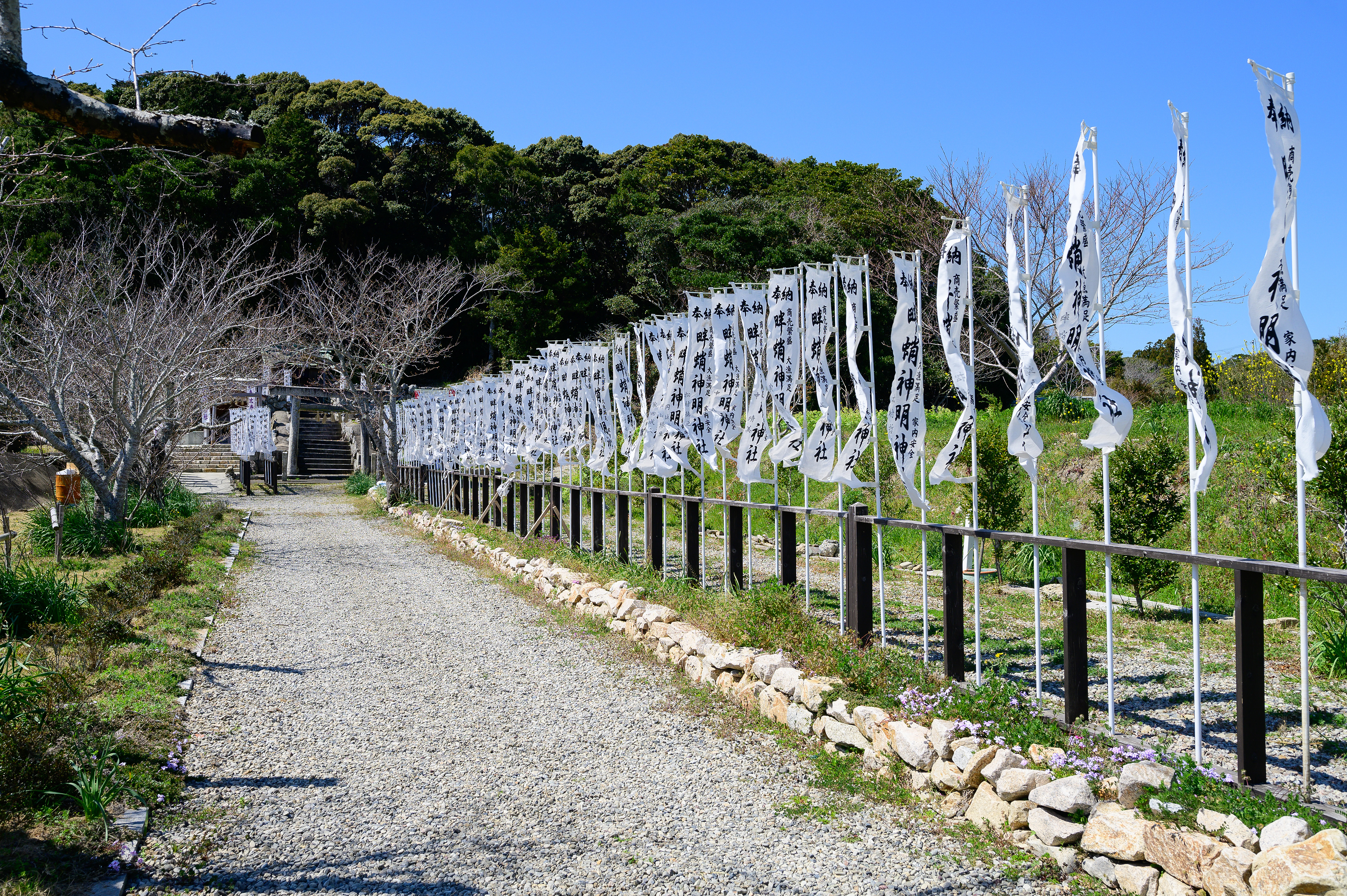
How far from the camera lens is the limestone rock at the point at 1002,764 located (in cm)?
385

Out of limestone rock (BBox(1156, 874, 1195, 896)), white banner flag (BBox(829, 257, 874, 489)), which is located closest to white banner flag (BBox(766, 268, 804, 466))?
white banner flag (BBox(829, 257, 874, 489))

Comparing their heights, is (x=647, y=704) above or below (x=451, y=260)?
below

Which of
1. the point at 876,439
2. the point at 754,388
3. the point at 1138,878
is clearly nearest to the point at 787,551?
the point at 876,439

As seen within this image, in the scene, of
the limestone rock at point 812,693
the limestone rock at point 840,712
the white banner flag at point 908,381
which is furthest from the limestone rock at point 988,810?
the white banner flag at point 908,381

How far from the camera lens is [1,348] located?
11.8 meters

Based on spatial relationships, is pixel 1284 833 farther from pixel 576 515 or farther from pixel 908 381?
pixel 576 515

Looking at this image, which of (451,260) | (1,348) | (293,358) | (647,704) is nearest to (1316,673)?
(647,704)

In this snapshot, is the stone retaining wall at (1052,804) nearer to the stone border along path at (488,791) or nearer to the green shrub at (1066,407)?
the stone border along path at (488,791)

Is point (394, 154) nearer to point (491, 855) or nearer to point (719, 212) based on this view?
point (719, 212)

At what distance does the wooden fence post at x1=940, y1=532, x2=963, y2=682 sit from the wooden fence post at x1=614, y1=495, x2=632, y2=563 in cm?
572

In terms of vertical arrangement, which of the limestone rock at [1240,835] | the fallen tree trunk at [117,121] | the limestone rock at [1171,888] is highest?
the fallen tree trunk at [117,121]

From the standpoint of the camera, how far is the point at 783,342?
7.25m

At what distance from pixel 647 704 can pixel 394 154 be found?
3566 cm

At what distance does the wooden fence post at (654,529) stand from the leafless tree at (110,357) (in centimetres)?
772
